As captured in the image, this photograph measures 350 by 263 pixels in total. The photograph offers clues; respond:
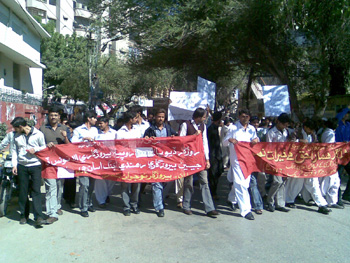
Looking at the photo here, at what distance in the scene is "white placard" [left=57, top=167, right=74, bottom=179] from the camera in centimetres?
572

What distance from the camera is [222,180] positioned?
29.6 ft

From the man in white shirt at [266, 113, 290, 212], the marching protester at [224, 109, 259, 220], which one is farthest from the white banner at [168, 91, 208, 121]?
the man in white shirt at [266, 113, 290, 212]

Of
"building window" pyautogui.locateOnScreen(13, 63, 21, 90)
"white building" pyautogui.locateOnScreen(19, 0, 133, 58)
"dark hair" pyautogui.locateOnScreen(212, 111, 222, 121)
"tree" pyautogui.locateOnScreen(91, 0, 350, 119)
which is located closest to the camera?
"dark hair" pyautogui.locateOnScreen(212, 111, 222, 121)

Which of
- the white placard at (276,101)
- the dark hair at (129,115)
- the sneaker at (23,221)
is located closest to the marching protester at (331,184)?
the white placard at (276,101)

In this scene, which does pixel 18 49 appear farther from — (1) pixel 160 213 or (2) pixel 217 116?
(1) pixel 160 213

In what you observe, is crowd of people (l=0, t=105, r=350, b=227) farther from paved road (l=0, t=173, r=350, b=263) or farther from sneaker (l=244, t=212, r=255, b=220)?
paved road (l=0, t=173, r=350, b=263)

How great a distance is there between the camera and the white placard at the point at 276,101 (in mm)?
7938

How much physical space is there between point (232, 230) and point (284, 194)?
169cm

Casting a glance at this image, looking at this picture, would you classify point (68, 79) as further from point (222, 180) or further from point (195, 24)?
point (222, 180)

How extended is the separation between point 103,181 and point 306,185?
389 centimetres

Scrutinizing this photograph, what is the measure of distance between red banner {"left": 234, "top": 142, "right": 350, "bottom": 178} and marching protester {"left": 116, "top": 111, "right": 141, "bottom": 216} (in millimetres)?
1919

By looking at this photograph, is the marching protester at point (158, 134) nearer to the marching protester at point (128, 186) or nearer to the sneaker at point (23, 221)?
the marching protester at point (128, 186)

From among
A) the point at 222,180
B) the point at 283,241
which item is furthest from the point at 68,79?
the point at 283,241

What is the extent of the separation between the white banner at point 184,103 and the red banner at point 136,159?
1.39 m
